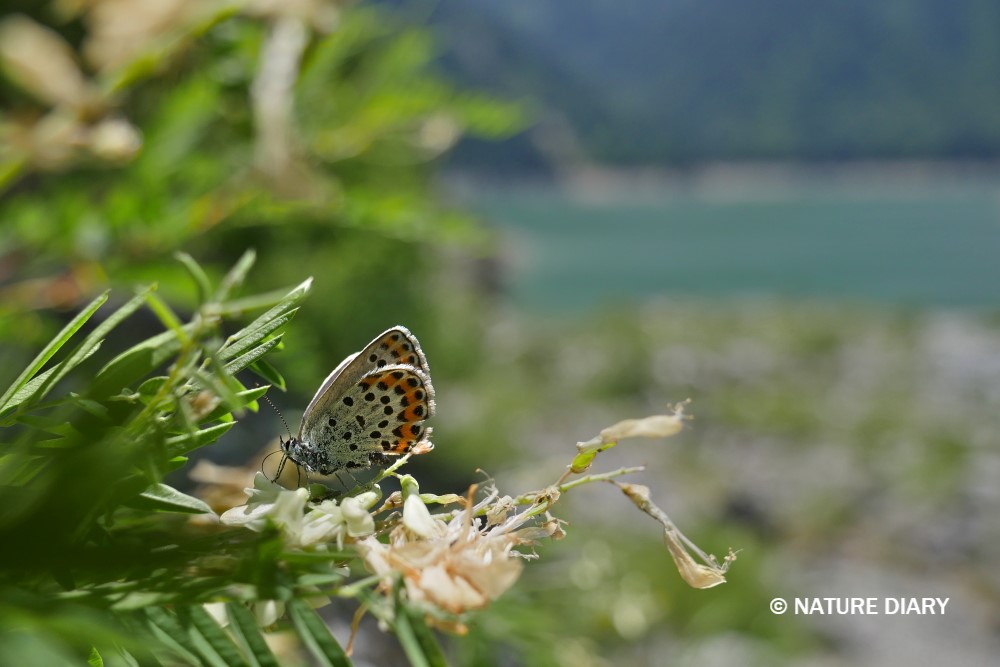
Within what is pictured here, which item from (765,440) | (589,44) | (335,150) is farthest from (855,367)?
(589,44)

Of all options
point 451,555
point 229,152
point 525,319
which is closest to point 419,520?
point 451,555

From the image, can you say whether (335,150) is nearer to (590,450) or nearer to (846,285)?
(590,450)

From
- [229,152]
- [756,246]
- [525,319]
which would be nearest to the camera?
[229,152]

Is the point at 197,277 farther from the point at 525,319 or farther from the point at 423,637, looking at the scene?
the point at 525,319

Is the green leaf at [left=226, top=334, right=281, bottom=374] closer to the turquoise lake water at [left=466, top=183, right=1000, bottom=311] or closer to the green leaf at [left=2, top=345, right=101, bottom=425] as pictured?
the green leaf at [left=2, top=345, right=101, bottom=425]

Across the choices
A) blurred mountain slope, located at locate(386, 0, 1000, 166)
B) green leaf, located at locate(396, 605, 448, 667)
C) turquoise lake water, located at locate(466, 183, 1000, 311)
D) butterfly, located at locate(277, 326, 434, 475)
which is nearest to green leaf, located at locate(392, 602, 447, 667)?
green leaf, located at locate(396, 605, 448, 667)

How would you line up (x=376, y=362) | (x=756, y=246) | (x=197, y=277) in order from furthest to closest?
(x=756, y=246) → (x=376, y=362) → (x=197, y=277)

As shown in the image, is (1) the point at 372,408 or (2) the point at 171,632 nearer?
(2) the point at 171,632
